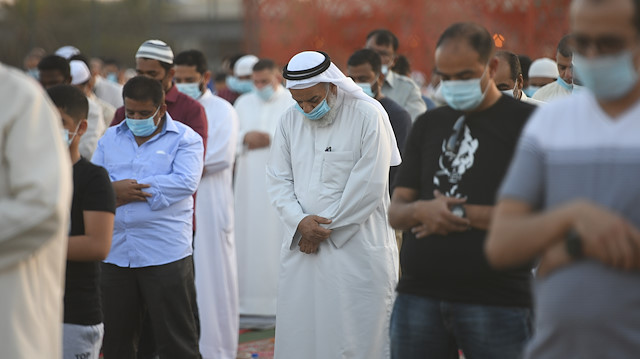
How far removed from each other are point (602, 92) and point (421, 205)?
1.08 m

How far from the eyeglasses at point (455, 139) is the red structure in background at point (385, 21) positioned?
10.3 metres

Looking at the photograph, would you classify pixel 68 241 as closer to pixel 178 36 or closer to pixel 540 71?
pixel 540 71

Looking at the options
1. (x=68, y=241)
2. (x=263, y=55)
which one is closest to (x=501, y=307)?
(x=68, y=241)

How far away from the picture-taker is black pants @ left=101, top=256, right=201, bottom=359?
5.03 m

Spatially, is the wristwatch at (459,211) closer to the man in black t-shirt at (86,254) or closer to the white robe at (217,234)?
the man in black t-shirt at (86,254)

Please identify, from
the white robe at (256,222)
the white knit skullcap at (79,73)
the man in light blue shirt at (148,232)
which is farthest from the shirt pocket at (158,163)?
the white robe at (256,222)

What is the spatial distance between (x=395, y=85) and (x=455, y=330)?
4.94m

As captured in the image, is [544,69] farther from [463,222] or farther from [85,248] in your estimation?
[85,248]

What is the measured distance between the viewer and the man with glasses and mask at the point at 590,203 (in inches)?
92.0

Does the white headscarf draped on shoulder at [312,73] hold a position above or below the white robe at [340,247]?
above

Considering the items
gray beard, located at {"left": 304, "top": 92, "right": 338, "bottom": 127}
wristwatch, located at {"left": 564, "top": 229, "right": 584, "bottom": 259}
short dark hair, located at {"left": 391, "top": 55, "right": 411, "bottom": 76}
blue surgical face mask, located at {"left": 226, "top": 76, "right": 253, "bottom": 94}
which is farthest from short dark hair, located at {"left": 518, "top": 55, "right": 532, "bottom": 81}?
wristwatch, located at {"left": 564, "top": 229, "right": 584, "bottom": 259}

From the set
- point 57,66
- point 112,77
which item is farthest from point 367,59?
point 112,77

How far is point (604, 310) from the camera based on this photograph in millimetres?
2375

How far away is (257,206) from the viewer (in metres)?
8.66
